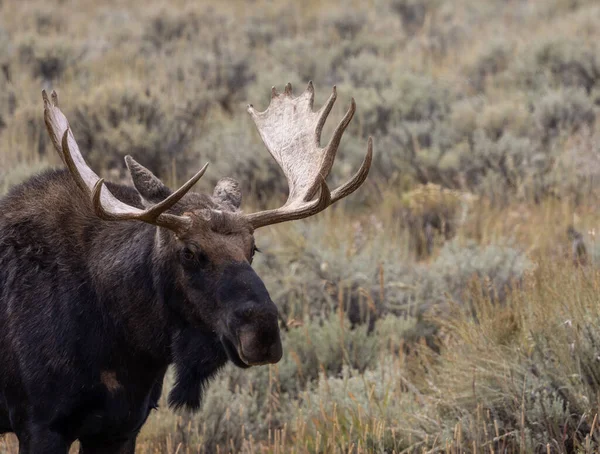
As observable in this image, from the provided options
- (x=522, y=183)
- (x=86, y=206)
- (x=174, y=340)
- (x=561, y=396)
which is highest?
(x=86, y=206)

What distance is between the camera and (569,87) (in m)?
11.2

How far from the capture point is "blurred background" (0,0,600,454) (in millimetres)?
4777

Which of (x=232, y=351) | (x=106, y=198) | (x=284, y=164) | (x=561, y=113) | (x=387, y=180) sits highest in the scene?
(x=106, y=198)

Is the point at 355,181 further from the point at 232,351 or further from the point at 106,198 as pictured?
the point at 106,198

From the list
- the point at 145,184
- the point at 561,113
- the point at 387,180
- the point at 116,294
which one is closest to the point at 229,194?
the point at 145,184

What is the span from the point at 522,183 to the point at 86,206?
18.2 feet

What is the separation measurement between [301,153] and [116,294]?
1127 mm

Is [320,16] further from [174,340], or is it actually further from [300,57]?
[174,340]

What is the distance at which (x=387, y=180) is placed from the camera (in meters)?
9.68

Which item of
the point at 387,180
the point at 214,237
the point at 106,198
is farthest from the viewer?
the point at 387,180

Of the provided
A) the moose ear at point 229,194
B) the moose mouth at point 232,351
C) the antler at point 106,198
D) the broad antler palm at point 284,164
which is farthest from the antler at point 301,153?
the moose mouth at point 232,351

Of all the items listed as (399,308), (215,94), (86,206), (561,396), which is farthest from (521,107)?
(86,206)

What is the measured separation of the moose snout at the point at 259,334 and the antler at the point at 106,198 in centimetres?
48

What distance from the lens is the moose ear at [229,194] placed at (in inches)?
159
